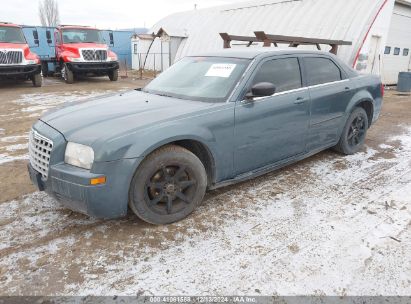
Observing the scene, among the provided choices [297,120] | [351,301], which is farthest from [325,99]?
[351,301]

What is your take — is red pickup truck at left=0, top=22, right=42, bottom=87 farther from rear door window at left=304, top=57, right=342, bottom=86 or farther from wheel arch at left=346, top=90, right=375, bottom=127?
wheel arch at left=346, top=90, right=375, bottom=127

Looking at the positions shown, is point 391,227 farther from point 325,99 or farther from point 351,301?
point 325,99

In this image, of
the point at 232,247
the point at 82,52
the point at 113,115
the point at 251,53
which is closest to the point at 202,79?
the point at 251,53

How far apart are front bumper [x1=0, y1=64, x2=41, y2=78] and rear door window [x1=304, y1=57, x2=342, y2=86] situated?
1247 cm

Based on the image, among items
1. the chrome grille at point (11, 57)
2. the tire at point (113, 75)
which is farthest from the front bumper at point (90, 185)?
the tire at point (113, 75)

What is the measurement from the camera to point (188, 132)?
3.09m

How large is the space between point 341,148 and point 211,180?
2.64 metres

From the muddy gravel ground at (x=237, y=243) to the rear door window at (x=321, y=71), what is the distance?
128 cm

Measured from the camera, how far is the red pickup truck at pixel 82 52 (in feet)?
48.9

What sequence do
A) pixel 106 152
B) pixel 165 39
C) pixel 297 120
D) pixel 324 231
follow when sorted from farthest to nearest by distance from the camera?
1. pixel 165 39
2. pixel 297 120
3. pixel 324 231
4. pixel 106 152

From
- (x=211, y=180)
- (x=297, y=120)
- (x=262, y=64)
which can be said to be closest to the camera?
(x=211, y=180)

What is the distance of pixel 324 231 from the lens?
122 inches

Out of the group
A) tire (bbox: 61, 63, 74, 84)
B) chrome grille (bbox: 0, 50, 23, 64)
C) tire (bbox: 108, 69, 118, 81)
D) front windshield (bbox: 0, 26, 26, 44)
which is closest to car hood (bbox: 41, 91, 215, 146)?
A: chrome grille (bbox: 0, 50, 23, 64)

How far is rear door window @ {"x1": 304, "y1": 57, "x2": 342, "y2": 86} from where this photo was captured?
4.30 meters
